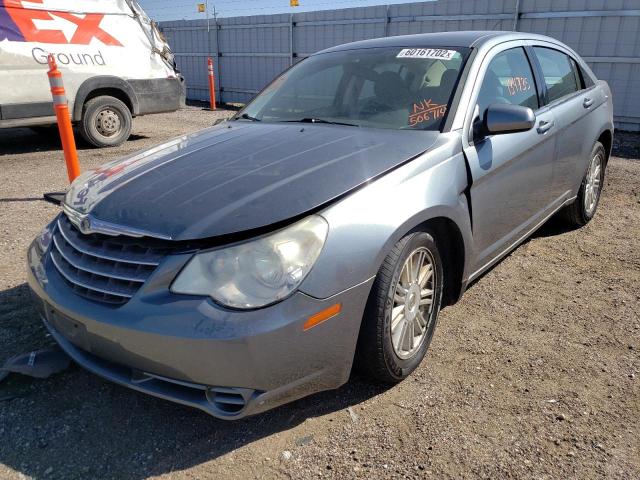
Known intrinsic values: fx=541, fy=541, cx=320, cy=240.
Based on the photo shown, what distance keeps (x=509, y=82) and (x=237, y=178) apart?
6.55 feet

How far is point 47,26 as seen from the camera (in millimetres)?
7512

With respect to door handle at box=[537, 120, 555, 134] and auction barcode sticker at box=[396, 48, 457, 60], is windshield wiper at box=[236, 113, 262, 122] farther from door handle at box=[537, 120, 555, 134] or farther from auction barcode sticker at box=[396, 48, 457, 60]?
door handle at box=[537, 120, 555, 134]

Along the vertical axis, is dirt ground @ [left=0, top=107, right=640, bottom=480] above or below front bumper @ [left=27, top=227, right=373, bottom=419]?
below

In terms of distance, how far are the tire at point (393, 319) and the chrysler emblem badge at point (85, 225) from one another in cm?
122

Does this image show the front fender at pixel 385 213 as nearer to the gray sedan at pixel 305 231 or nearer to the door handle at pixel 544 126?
the gray sedan at pixel 305 231

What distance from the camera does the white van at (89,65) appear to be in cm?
734

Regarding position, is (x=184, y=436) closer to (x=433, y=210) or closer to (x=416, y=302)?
(x=416, y=302)

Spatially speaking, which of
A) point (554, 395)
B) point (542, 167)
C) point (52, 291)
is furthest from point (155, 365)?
point (542, 167)

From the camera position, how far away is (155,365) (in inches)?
78.7

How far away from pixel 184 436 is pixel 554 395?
169 cm

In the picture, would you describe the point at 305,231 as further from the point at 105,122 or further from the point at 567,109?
the point at 105,122

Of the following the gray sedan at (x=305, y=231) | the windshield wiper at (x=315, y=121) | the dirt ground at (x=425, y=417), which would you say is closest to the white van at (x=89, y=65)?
the dirt ground at (x=425, y=417)

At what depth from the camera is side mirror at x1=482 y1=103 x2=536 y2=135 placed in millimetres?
2822

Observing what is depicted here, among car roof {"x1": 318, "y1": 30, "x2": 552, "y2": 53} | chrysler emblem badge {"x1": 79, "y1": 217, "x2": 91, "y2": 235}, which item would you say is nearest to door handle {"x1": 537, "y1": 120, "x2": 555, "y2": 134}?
car roof {"x1": 318, "y1": 30, "x2": 552, "y2": 53}
